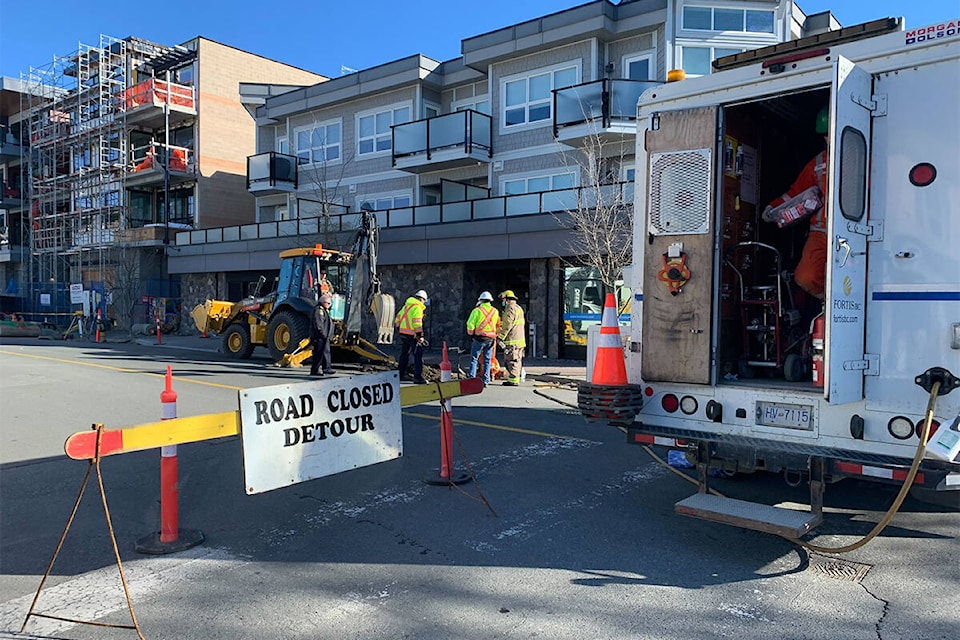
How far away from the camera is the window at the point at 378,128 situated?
25.5 metres

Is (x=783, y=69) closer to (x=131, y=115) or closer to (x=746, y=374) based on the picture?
(x=746, y=374)

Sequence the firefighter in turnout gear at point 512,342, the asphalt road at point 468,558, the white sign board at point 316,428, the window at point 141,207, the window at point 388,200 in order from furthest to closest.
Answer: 1. the window at point 141,207
2. the window at point 388,200
3. the firefighter in turnout gear at point 512,342
4. the white sign board at point 316,428
5. the asphalt road at point 468,558

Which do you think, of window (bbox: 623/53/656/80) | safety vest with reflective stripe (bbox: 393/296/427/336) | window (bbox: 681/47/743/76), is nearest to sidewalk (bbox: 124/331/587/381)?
safety vest with reflective stripe (bbox: 393/296/427/336)

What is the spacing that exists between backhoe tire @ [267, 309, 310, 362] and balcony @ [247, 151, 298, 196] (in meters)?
13.0

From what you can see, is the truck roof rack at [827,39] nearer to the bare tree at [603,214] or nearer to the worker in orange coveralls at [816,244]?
the worker in orange coveralls at [816,244]

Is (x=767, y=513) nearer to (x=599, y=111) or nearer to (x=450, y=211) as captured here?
(x=599, y=111)

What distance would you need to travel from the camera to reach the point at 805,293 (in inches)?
229

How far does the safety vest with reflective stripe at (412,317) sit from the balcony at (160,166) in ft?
80.2

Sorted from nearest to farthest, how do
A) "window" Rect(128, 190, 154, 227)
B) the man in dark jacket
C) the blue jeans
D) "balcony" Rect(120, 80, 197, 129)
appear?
1. the blue jeans
2. the man in dark jacket
3. "balcony" Rect(120, 80, 197, 129)
4. "window" Rect(128, 190, 154, 227)

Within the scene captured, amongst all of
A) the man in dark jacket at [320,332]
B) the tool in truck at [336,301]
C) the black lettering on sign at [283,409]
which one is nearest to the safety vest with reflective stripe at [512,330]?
the tool in truck at [336,301]

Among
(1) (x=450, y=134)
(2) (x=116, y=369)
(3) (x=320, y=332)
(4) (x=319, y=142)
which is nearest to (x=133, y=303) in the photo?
(4) (x=319, y=142)

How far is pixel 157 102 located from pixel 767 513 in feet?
113

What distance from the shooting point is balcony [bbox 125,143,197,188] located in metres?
33.1

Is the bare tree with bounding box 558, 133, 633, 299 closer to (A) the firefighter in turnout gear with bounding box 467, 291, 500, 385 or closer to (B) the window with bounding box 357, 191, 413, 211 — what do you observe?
(A) the firefighter in turnout gear with bounding box 467, 291, 500, 385
